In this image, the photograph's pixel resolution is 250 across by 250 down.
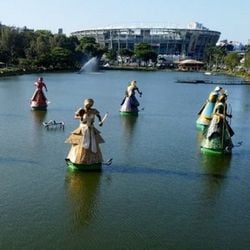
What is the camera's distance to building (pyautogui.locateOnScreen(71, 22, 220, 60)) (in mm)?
158625

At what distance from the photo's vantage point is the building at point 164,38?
15862cm

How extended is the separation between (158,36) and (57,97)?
126 m

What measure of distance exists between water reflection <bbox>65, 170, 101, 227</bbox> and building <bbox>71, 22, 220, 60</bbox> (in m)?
145

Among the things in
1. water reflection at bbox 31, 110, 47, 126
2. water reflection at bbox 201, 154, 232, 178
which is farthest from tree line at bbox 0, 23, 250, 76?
water reflection at bbox 201, 154, 232, 178

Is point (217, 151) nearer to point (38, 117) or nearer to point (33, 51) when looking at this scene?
point (38, 117)

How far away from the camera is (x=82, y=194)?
39.2ft

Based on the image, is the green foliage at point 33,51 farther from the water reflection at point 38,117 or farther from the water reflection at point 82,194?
the water reflection at point 82,194

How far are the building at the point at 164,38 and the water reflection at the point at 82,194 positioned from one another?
477 feet

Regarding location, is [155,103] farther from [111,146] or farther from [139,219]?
[139,219]

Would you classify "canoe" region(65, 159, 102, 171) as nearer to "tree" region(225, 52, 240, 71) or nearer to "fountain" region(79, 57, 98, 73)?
"fountain" region(79, 57, 98, 73)

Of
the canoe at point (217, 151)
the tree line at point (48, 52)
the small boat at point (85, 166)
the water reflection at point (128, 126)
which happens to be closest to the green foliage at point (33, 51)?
the tree line at point (48, 52)

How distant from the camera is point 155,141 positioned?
63.6 ft

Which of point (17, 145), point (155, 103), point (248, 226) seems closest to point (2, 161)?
point (17, 145)

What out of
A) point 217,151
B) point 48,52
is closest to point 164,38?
Result: point 48,52
